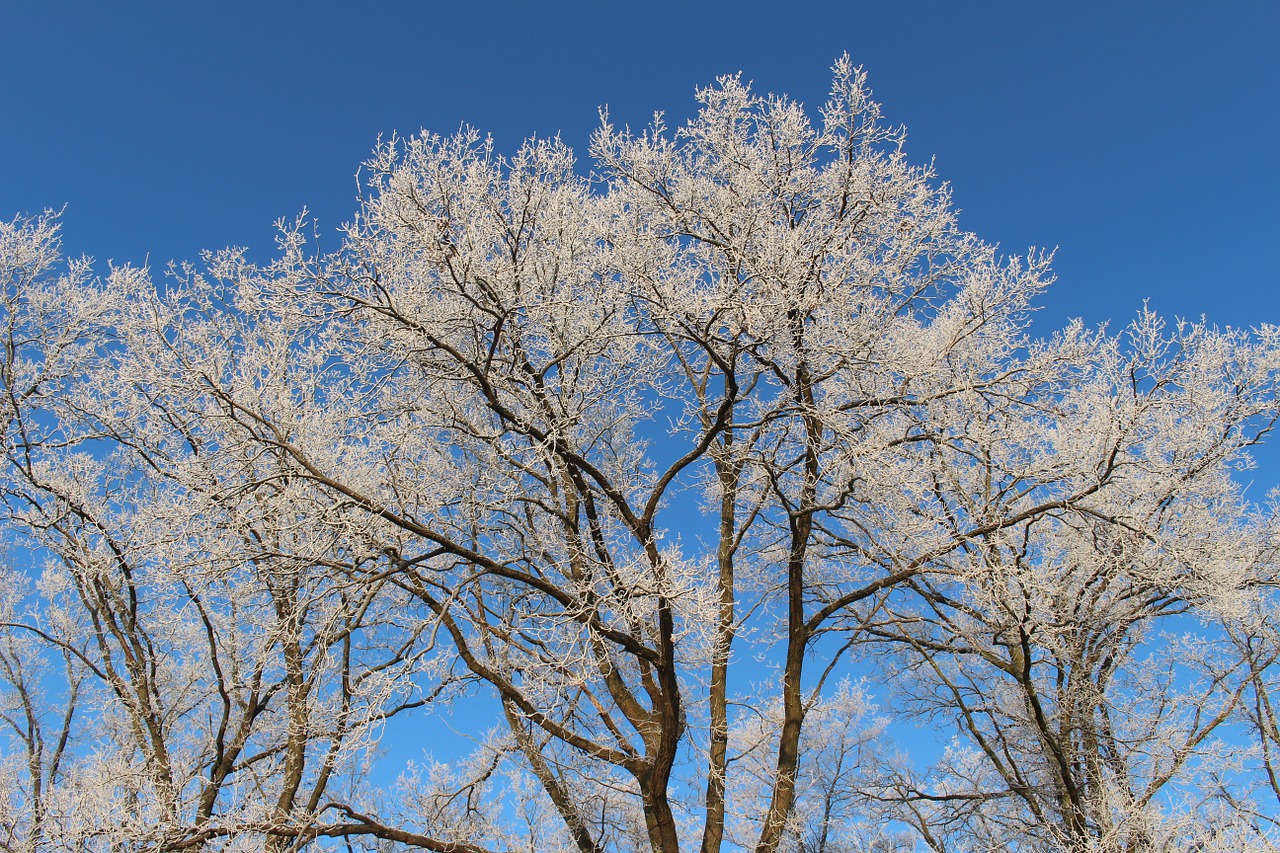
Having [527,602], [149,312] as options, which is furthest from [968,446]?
[149,312]

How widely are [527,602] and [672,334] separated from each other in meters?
3.99

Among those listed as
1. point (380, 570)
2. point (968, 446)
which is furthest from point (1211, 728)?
point (380, 570)

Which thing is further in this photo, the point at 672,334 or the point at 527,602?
the point at 527,602

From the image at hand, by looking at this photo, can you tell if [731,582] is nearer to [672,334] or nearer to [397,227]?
[672,334]

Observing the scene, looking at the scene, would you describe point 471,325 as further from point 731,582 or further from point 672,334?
point 731,582

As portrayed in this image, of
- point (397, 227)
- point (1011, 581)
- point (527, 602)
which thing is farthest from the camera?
point (527, 602)

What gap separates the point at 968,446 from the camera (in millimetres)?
9938

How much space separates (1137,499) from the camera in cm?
1014

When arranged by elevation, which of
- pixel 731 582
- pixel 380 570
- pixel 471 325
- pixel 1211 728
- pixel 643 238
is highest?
pixel 643 238

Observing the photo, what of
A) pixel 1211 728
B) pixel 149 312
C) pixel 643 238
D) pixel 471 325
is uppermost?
pixel 149 312

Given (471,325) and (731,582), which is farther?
(731,582)

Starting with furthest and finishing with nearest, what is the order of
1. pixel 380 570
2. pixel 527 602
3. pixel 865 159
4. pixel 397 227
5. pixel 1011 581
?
pixel 527 602
pixel 865 159
pixel 1011 581
pixel 380 570
pixel 397 227

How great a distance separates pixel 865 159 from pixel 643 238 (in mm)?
3179

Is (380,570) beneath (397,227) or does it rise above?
beneath
